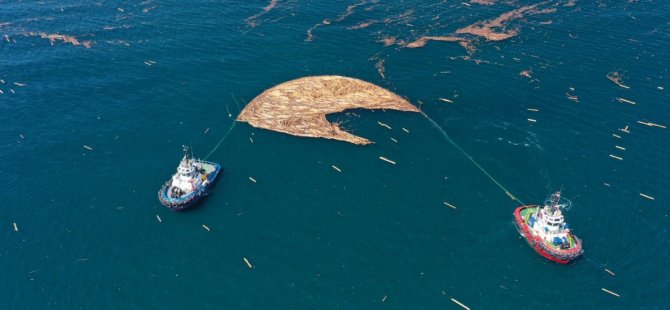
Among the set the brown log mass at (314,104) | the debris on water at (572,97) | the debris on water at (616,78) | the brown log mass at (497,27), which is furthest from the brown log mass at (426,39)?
the debris on water at (616,78)

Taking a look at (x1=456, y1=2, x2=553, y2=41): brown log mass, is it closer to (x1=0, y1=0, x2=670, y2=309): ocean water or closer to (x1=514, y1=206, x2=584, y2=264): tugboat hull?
(x1=0, y1=0, x2=670, y2=309): ocean water

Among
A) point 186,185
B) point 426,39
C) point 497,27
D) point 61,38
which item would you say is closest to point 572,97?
point 497,27

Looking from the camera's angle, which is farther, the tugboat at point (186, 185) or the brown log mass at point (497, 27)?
the brown log mass at point (497, 27)

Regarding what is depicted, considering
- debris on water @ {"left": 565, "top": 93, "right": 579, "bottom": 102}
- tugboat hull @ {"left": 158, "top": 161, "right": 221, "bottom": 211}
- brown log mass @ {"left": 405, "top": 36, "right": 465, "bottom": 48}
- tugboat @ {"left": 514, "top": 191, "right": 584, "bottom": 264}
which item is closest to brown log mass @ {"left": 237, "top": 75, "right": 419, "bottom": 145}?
tugboat hull @ {"left": 158, "top": 161, "right": 221, "bottom": 211}

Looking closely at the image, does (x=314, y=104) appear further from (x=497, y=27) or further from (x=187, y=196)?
(x=497, y=27)

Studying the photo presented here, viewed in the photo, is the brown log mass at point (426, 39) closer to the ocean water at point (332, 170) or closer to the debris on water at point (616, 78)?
the ocean water at point (332, 170)

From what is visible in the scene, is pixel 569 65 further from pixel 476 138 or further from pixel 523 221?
pixel 523 221

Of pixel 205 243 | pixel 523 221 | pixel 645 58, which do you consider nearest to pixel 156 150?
pixel 205 243
